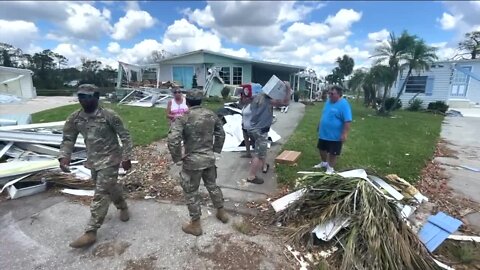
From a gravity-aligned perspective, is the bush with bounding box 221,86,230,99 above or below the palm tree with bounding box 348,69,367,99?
below

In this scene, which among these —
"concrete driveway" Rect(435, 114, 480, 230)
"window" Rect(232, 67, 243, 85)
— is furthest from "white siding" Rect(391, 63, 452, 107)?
"window" Rect(232, 67, 243, 85)

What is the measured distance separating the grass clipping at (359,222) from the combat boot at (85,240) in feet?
6.96

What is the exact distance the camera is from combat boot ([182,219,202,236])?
3.33 meters

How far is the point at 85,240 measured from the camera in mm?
3064

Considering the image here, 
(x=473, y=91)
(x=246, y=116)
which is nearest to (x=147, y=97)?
(x=246, y=116)

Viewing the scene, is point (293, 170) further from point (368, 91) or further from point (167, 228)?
point (368, 91)

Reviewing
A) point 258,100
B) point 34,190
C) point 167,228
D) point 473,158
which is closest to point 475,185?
point 473,158

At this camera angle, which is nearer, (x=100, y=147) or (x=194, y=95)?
(x=100, y=147)

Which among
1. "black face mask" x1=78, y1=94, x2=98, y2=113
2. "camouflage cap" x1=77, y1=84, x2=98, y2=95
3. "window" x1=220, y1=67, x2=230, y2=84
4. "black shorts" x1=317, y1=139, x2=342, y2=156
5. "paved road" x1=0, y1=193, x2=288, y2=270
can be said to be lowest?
"paved road" x1=0, y1=193, x2=288, y2=270

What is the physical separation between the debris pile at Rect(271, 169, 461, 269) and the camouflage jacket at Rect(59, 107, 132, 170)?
2056 mm

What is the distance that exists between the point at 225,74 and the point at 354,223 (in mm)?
20246

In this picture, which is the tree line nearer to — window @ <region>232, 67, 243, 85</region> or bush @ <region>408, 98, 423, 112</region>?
window @ <region>232, 67, 243, 85</region>

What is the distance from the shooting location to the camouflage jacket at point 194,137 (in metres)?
3.24

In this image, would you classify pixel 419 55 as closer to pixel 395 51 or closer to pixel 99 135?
pixel 395 51
